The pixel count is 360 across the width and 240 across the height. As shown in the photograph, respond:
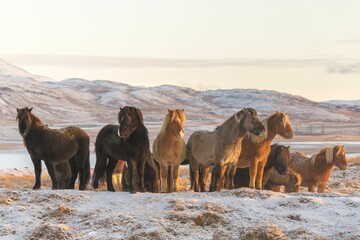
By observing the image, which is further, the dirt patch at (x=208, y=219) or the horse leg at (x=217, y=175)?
the horse leg at (x=217, y=175)

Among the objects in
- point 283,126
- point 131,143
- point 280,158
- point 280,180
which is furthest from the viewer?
point 280,180

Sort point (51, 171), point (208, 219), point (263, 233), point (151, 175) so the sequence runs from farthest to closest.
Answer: point (151, 175) → point (51, 171) → point (208, 219) → point (263, 233)

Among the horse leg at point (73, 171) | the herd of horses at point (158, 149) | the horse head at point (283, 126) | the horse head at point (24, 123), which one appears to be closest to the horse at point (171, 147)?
the herd of horses at point (158, 149)

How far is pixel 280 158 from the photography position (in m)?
17.7

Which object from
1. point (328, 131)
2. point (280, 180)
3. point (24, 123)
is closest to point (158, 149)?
point (24, 123)

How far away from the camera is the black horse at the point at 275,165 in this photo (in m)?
17.5

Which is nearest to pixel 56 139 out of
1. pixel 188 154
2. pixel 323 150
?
pixel 188 154

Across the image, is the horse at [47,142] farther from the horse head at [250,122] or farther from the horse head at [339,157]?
the horse head at [339,157]

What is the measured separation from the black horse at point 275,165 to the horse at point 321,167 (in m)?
2.41

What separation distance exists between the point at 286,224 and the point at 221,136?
3202 mm

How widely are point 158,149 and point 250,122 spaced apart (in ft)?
7.38

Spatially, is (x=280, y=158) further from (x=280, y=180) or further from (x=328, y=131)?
(x=328, y=131)

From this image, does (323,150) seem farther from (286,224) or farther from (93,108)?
(93,108)

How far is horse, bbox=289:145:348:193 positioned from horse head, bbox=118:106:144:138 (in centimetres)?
827
